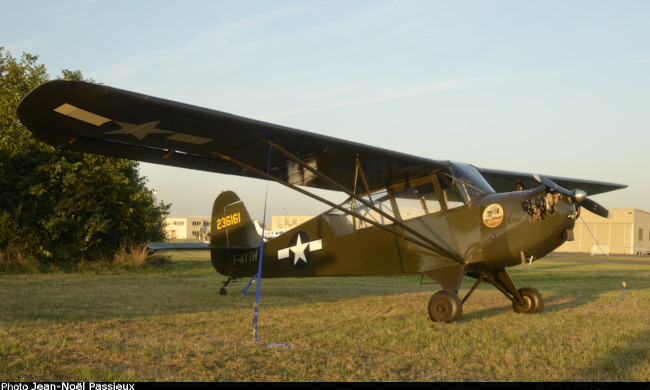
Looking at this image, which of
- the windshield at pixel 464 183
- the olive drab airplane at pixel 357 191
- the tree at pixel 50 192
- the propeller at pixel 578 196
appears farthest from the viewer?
the tree at pixel 50 192

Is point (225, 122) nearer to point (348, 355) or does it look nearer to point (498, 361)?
point (348, 355)

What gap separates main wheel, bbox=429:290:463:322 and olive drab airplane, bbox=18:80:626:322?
0.01 meters

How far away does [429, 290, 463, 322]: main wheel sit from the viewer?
7039 millimetres

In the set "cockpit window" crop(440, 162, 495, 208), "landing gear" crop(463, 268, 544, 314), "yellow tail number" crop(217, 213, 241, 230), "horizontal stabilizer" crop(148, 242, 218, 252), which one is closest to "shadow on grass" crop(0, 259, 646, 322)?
"landing gear" crop(463, 268, 544, 314)

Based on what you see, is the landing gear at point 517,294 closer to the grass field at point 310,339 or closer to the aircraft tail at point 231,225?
the grass field at point 310,339

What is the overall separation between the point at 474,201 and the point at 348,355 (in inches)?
133

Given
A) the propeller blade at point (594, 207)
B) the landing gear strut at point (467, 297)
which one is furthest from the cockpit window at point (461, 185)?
the propeller blade at point (594, 207)

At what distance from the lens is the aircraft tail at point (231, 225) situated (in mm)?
10852

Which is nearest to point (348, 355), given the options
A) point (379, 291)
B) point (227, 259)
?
point (227, 259)

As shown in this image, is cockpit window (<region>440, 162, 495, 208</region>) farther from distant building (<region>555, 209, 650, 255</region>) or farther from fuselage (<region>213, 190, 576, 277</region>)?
distant building (<region>555, 209, 650, 255</region>)

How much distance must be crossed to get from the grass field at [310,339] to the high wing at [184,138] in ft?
6.98

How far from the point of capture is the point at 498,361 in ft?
15.6

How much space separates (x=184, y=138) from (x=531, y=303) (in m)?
5.43

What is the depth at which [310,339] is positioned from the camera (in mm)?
5836
